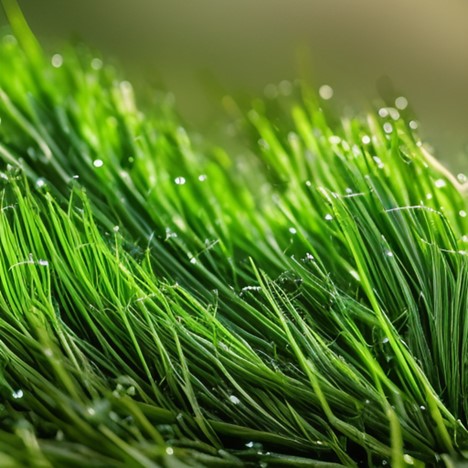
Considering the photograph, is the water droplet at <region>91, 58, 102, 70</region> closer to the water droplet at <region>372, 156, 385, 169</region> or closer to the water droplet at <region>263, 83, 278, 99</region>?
the water droplet at <region>263, 83, 278, 99</region>

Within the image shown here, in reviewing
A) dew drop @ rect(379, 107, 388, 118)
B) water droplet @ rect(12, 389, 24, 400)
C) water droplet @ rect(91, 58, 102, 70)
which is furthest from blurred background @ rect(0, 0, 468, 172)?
water droplet @ rect(12, 389, 24, 400)

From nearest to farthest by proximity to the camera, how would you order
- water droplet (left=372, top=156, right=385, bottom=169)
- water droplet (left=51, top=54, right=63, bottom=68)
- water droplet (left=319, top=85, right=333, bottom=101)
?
1. water droplet (left=372, top=156, right=385, bottom=169)
2. water droplet (left=51, top=54, right=63, bottom=68)
3. water droplet (left=319, top=85, right=333, bottom=101)

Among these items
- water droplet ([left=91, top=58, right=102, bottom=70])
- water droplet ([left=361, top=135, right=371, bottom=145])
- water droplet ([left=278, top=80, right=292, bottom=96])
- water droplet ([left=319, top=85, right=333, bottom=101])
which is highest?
water droplet ([left=91, top=58, right=102, bottom=70])

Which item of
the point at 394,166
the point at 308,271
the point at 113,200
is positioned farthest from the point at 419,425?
the point at 113,200

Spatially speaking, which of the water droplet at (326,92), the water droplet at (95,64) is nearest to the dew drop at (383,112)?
the water droplet at (326,92)

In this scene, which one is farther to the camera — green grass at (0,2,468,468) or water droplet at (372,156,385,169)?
water droplet at (372,156,385,169)
